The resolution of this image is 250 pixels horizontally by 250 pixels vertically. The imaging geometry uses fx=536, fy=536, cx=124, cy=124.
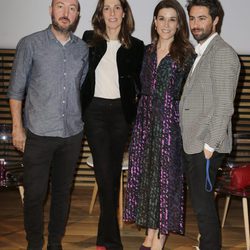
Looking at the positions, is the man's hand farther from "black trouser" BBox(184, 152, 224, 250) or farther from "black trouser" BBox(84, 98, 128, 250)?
"black trouser" BBox(184, 152, 224, 250)

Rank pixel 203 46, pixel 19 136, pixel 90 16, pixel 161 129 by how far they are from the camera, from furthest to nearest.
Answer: pixel 90 16
pixel 161 129
pixel 19 136
pixel 203 46

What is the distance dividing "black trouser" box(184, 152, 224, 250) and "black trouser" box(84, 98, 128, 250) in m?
0.53

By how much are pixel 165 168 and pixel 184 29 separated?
0.91 m

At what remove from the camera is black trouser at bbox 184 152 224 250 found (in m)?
3.18

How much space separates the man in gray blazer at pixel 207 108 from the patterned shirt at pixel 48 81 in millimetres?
702

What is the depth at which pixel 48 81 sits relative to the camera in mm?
3256

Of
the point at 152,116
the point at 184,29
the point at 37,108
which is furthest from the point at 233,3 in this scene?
the point at 37,108

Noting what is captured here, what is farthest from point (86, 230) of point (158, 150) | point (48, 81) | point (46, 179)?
point (48, 81)

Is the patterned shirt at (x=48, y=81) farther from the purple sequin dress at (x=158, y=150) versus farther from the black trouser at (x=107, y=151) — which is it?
the purple sequin dress at (x=158, y=150)

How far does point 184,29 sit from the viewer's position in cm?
344

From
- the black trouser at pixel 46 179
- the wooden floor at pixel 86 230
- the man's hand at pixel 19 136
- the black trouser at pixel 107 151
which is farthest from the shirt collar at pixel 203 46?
the wooden floor at pixel 86 230

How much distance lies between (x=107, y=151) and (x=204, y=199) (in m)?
0.72

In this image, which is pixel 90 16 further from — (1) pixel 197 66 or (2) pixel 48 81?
(1) pixel 197 66

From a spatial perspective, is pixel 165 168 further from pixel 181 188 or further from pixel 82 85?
pixel 82 85
